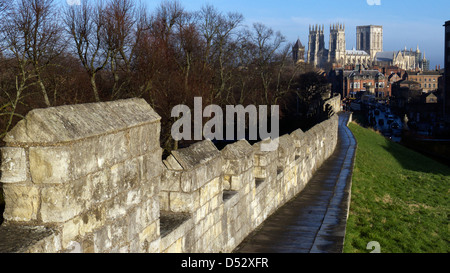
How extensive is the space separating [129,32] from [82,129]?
68.7ft

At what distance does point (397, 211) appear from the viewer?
1127cm

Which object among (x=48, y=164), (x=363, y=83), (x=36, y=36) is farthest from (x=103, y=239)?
(x=363, y=83)

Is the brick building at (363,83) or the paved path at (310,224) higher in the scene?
the brick building at (363,83)

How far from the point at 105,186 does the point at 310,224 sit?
484 cm

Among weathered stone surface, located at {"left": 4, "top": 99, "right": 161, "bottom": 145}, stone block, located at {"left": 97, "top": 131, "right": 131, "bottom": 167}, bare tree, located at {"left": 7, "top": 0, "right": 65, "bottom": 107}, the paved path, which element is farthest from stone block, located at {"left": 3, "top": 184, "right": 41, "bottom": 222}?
bare tree, located at {"left": 7, "top": 0, "right": 65, "bottom": 107}

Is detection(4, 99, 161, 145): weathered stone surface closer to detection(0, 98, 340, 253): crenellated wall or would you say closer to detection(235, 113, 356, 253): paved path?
detection(0, 98, 340, 253): crenellated wall

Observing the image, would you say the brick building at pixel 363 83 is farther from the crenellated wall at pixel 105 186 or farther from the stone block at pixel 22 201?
the stone block at pixel 22 201

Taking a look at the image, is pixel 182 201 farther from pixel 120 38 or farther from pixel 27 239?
pixel 120 38

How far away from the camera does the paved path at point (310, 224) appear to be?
21.2 feet

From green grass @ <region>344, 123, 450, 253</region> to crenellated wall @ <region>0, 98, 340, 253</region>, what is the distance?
3.16 meters

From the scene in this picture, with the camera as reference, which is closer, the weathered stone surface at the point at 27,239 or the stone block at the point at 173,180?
the weathered stone surface at the point at 27,239

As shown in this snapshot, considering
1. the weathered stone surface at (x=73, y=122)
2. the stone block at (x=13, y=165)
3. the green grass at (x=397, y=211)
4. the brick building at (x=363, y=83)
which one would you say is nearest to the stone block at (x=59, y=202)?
the stone block at (x=13, y=165)

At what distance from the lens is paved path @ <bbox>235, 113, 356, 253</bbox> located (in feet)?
21.2

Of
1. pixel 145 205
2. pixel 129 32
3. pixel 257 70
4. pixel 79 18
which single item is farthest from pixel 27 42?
pixel 257 70
